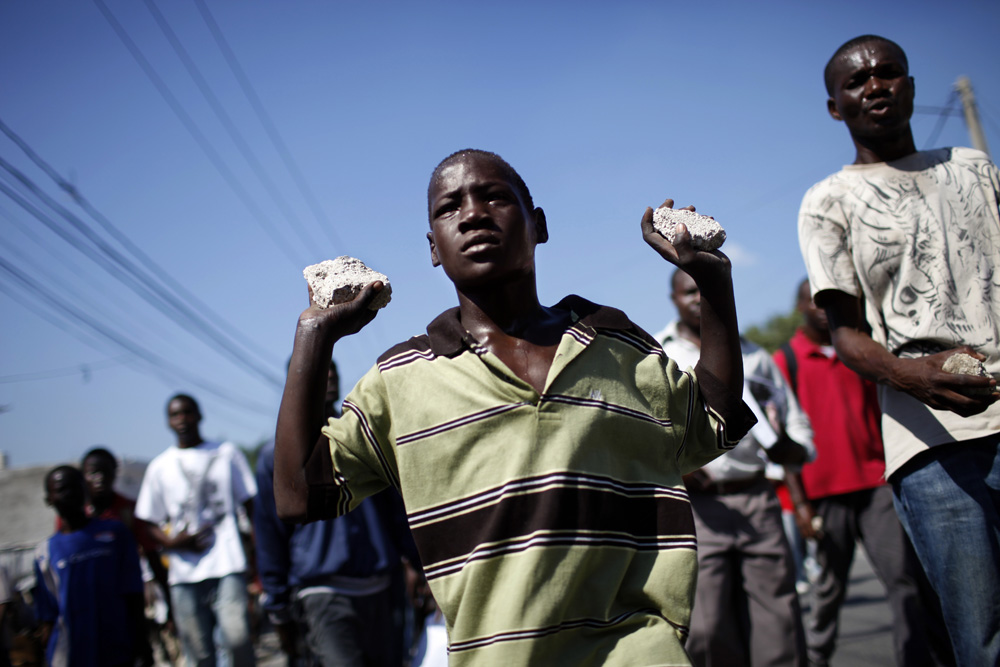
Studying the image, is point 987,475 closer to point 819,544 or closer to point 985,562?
point 985,562

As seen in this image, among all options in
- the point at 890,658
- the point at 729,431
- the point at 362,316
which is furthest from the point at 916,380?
the point at 890,658

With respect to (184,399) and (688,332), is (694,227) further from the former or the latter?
(184,399)

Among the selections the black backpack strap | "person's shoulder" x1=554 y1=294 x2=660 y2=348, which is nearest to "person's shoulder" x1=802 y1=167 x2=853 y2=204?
"person's shoulder" x1=554 y1=294 x2=660 y2=348

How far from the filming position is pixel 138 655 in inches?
231

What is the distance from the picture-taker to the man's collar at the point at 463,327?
2195 mm

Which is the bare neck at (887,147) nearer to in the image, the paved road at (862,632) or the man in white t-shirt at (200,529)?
the paved road at (862,632)

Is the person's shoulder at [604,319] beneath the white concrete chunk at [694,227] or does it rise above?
beneath

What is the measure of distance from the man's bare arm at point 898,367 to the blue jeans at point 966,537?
25cm

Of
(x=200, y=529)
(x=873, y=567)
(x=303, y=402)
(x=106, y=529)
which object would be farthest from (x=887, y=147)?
(x=106, y=529)

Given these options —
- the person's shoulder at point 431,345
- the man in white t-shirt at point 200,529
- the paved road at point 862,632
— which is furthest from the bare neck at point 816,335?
the person's shoulder at point 431,345

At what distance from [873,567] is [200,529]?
4534mm

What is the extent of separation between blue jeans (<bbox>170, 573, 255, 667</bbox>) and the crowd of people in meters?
1.08

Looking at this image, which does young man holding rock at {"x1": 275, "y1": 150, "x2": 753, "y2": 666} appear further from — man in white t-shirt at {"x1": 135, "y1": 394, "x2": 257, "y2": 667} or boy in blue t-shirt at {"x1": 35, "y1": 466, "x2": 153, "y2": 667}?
boy in blue t-shirt at {"x1": 35, "y1": 466, "x2": 153, "y2": 667}

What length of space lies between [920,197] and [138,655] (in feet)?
18.7
